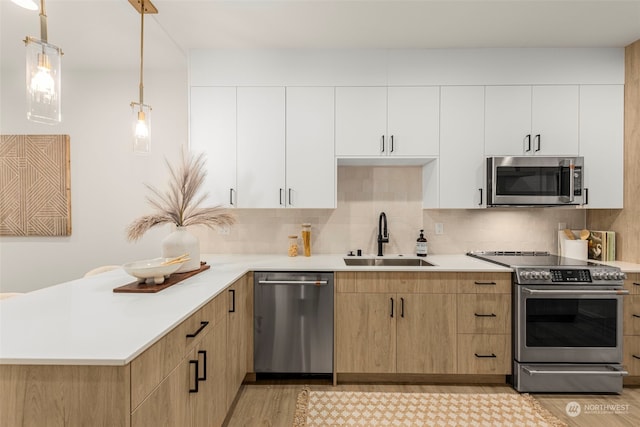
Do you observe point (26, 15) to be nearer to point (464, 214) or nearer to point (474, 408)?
point (464, 214)

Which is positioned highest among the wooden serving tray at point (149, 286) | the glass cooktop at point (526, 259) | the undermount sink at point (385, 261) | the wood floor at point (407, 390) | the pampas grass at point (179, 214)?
the pampas grass at point (179, 214)

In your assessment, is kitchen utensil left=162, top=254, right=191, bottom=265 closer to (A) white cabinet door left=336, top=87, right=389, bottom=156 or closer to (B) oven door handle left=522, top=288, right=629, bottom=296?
(A) white cabinet door left=336, top=87, right=389, bottom=156

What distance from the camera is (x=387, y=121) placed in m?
2.84

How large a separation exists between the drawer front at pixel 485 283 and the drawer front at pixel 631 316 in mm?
865

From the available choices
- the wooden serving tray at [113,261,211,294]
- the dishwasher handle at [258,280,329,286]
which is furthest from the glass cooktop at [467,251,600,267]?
the wooden serving tray at [113,261,211,294]

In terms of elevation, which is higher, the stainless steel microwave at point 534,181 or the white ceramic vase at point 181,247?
the stainless steel microwave at point 534,181

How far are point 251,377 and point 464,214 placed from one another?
92.7 inches

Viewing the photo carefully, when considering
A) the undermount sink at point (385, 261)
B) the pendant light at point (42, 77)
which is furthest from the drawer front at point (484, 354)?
the pendant light at point (42, 77)

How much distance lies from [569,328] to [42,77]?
10.8 ft

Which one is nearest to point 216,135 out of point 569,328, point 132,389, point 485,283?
point 132,389

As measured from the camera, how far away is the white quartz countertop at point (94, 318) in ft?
3.18

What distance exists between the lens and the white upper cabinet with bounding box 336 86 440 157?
9.29 feet

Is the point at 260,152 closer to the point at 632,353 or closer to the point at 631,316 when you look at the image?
the point at 631,316

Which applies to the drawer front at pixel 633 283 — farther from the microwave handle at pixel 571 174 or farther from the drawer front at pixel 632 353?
the microwave handle at pixel 571 174
